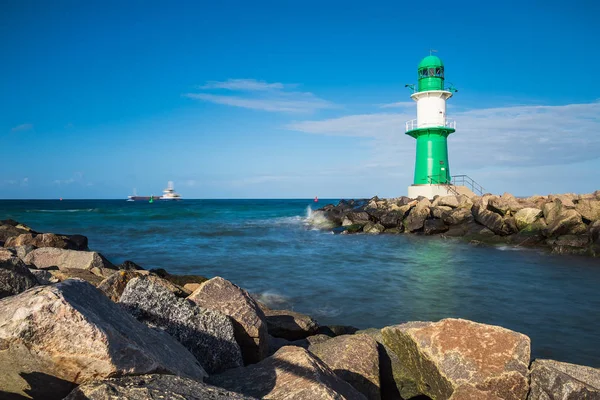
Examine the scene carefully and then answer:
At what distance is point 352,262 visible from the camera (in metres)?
15.6

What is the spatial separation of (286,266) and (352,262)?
242cm

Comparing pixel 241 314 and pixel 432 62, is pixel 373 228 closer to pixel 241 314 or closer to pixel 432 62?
pixel 432 62

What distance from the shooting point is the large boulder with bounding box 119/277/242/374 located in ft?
12.2

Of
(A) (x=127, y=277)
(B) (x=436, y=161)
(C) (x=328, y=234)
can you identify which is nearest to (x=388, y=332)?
(A) (x=127, y=277)

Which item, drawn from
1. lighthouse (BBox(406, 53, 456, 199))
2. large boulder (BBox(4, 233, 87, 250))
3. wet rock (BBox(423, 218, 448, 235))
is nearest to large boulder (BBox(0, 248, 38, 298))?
large boulder (BBox(4, 233, 87, 250))

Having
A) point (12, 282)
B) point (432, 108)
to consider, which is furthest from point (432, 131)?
point (12, 282)

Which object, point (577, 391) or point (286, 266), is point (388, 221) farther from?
point (577, 391)

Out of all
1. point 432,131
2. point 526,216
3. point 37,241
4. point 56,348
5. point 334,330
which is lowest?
point 334,330

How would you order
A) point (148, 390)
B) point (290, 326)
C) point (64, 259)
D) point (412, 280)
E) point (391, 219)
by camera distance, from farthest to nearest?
point (391, 219) < point (412, 280) < point (64, 259) < point (290, 326) < point (148, 390)

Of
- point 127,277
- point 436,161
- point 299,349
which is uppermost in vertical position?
point 436,161

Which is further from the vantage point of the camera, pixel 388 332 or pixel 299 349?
pixel 388 332

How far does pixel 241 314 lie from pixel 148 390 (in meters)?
2.22

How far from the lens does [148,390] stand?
7.09 feet

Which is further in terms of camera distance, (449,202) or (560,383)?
(449,202)
